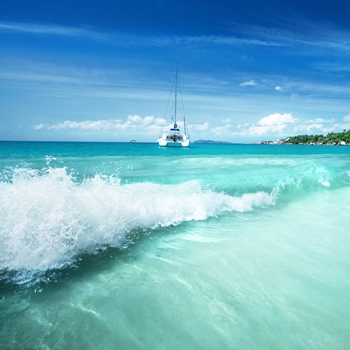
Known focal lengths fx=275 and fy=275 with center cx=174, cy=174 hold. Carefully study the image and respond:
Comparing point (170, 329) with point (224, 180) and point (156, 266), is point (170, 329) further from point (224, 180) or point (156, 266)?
point (224, 180)

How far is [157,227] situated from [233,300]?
391 centimetres

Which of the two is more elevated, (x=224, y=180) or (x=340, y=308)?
(x=224, y=180)

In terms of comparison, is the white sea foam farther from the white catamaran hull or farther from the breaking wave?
the white catamaran hull

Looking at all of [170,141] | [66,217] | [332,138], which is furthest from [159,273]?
[332,138]

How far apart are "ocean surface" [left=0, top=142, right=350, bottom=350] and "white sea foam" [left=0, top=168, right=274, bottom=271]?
0.03 metres

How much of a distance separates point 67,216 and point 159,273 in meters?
2.63

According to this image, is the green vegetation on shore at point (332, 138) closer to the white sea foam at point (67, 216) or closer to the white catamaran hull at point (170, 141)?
the white catamaran hull at point (170, 141)

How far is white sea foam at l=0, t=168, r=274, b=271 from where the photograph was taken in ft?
18.3

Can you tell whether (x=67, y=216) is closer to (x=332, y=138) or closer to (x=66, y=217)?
(x=66, y=217)

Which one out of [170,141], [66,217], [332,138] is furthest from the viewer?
[332,138]

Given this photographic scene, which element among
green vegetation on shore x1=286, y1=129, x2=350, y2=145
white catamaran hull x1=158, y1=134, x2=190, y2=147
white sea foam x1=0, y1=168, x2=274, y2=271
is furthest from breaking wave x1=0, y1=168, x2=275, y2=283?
green vegetation on shore x1=286, y1=129, x2=350, y2=145

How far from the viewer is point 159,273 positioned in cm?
541

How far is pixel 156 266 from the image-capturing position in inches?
225

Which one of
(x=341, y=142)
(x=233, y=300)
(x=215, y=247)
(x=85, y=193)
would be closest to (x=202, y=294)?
(x=233, y=300)
